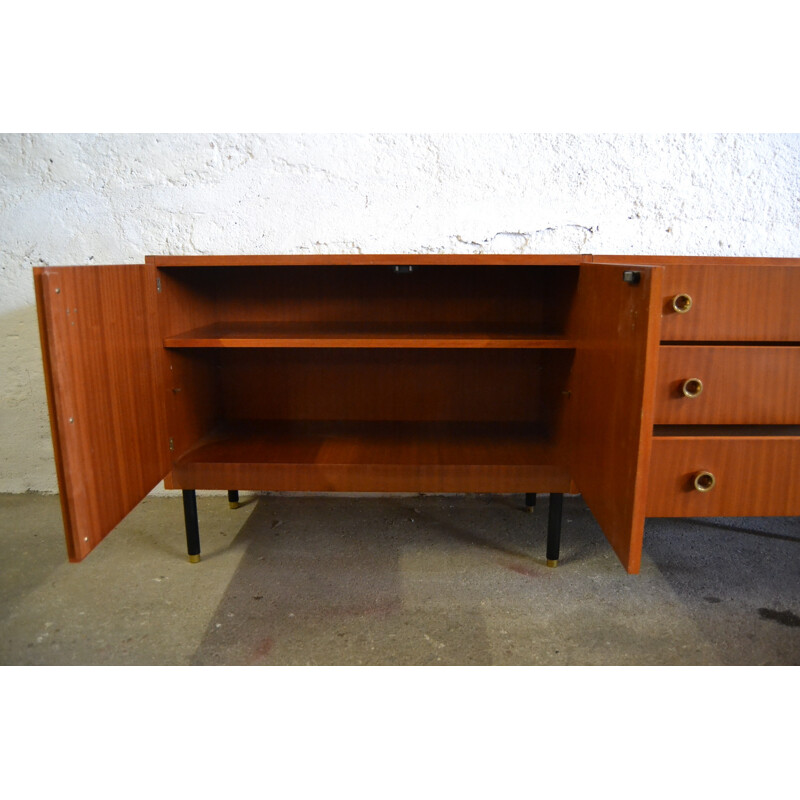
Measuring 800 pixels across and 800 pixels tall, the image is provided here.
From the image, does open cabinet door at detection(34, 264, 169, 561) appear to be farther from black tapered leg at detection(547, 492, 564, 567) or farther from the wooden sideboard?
black tapered leg at detection(547, 492, 564, 567)

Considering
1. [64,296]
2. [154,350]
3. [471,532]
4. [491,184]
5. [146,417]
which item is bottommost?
[471,532]

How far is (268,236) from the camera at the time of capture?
1.83 metres

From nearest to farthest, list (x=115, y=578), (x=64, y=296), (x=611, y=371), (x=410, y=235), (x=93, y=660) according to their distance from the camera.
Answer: (x=64, y=296), (x=611, y=371), (x=93, y=660), (x=115, y=578), (x=410, y=235)

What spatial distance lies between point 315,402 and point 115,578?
69cm

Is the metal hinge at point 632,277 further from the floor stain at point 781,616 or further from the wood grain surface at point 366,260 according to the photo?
the floor stain at point 781,616

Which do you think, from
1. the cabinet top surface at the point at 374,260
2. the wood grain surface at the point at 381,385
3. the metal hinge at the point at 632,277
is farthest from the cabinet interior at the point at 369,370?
the metal hinge at the point at 632,277

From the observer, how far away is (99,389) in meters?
0.99

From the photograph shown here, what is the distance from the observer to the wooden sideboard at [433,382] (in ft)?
3.11

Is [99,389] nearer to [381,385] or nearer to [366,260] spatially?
[366,260]

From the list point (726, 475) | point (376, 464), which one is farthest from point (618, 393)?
point (376, 464)

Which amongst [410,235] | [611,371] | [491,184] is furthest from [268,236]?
[611,371]

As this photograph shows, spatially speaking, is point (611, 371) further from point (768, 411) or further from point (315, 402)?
point (315, 402)

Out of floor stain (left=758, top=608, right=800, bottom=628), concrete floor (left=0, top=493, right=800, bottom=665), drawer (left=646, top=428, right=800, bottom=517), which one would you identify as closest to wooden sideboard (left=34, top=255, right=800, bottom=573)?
drawer (left=646, top=428, right=800, bottom=517)

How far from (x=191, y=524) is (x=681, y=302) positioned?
1247 millimetres
